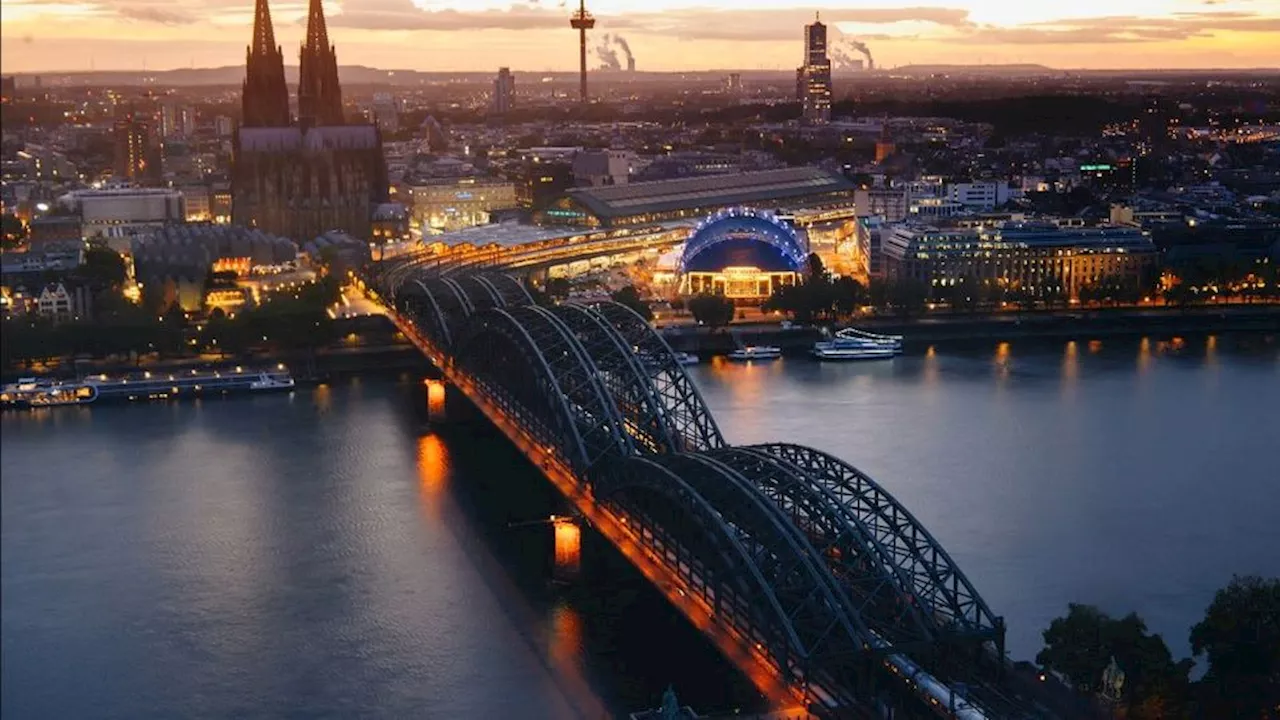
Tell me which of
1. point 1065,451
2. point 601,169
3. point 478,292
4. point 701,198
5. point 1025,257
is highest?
point 601,169

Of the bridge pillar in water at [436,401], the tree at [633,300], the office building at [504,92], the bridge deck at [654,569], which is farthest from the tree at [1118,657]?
the office building at [504,92]

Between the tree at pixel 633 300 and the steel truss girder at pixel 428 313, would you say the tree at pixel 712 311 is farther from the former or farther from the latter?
the steel truss girder at pixel 428 313

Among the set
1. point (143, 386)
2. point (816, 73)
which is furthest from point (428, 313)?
point (816, 73)

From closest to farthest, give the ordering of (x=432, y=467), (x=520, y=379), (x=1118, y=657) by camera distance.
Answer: (x=1118, y=657) < (x=432, y=467) < (x=520, y=379)

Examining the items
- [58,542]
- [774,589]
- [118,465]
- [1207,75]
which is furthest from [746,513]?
[1207,75]

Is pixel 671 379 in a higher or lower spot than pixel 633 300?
higher

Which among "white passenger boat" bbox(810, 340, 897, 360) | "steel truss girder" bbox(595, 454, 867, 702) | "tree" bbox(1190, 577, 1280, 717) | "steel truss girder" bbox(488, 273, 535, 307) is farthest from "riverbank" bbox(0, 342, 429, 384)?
"tree" bbox(1190, 577, 1280, 717)

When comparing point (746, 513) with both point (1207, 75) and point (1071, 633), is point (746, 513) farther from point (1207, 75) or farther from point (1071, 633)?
point (1207, 75)

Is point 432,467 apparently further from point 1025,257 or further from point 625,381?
point 1025,257
